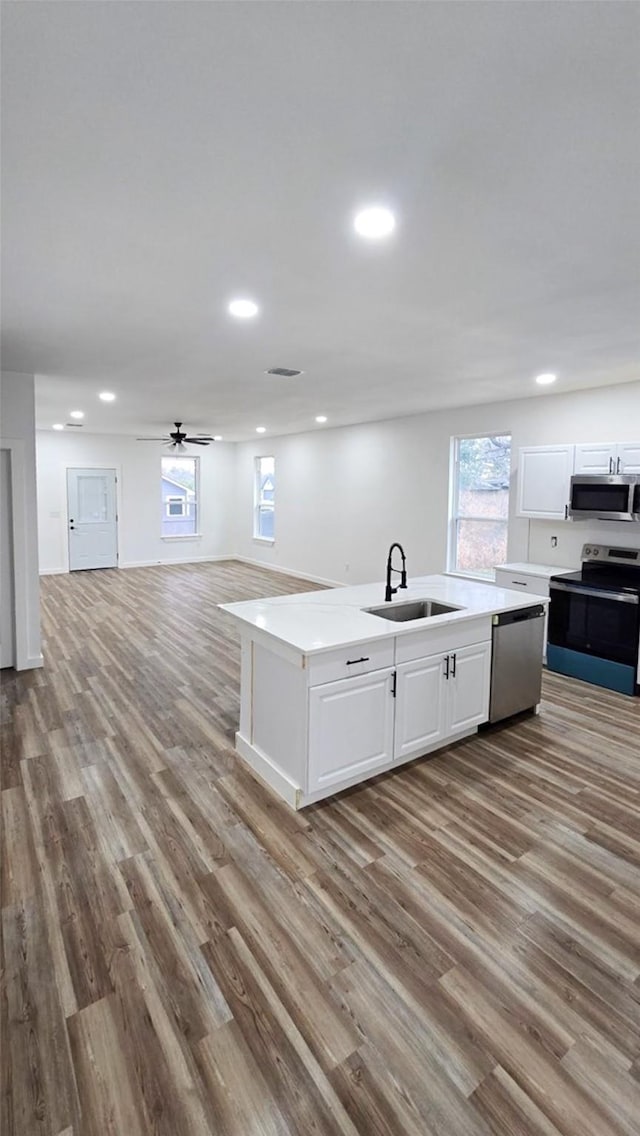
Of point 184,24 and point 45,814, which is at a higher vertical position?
point 184,24

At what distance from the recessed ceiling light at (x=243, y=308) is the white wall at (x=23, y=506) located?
8.52 feet

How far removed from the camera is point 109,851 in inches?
97.4

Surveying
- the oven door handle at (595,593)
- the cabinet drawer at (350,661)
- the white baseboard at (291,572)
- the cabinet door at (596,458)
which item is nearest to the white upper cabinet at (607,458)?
the cabinet door at (596,458)

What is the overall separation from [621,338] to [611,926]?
11.1 feet

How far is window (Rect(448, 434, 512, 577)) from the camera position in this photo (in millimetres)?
6207

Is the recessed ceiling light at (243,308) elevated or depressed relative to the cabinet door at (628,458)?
elevated

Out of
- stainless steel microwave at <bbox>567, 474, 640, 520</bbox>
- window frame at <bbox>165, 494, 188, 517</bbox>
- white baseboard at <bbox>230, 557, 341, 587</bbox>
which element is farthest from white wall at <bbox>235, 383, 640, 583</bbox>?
window frame at <bbox>165, 494, 188, 517</bbox>

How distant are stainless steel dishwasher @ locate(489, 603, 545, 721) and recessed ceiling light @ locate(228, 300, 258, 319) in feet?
8.00

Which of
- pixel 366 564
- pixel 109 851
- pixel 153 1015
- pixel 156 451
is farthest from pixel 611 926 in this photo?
pixel 156 451

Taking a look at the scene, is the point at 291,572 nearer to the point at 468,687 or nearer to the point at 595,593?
the point at 595,593

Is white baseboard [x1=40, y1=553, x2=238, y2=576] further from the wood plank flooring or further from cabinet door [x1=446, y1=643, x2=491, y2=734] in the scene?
cabinet door [x1=446, y1=643, x2=491, y2=734]

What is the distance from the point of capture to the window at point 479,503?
244 inches

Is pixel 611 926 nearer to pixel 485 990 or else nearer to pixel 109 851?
pixel 485 990

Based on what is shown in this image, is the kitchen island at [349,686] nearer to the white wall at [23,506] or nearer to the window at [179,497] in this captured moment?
the white wall at [23,506]
